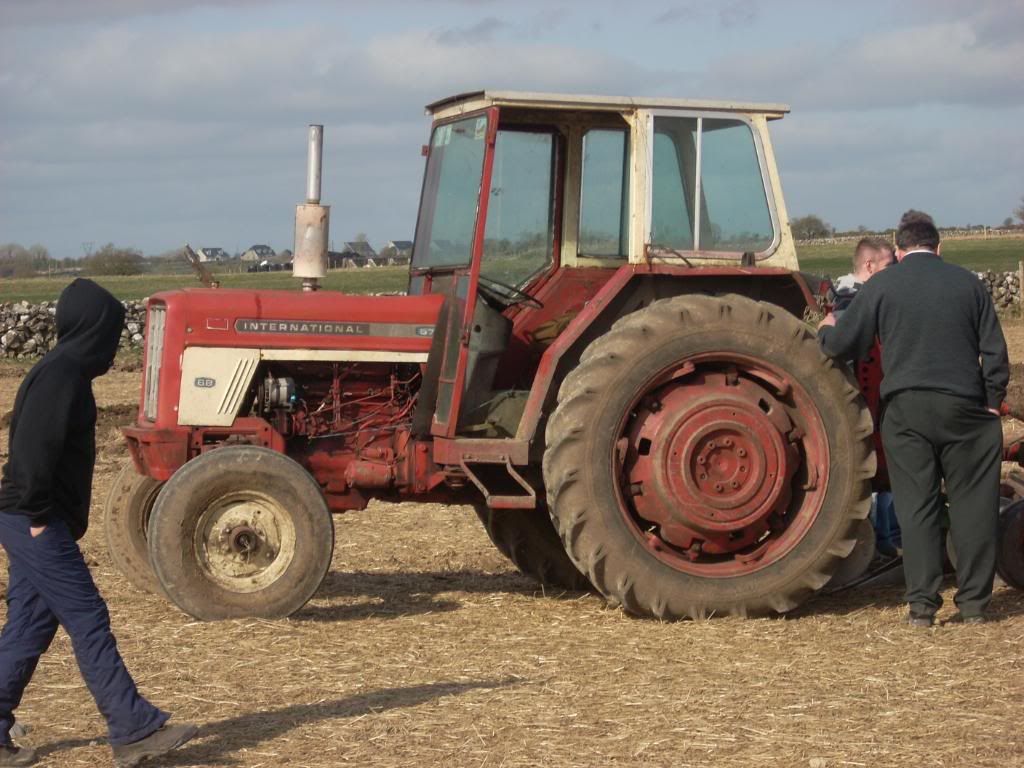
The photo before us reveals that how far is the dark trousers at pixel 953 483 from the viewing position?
691 centimetres

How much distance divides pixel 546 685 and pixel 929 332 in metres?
2.50

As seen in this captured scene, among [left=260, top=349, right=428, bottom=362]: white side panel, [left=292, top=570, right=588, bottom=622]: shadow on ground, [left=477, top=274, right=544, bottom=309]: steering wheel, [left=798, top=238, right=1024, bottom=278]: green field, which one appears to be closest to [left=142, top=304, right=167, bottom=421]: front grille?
[left=260, top=349, right=428, bottom=362]: white side panel

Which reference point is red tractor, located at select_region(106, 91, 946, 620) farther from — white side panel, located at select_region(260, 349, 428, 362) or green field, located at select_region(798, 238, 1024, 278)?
green field, located at select_region(798, 238, 1024, 278)

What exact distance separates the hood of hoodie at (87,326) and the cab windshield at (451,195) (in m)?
2.83

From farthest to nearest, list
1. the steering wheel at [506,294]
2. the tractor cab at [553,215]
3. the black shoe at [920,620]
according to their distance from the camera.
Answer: the steering wheel at [506,294] → the tractor cab at [553,215] → the black shoe at [920,620]

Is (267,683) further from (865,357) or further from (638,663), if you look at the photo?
(865,357)

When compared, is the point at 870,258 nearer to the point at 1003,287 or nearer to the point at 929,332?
the point at 929,332

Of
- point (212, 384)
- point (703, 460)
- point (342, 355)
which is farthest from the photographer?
point (342, 355)

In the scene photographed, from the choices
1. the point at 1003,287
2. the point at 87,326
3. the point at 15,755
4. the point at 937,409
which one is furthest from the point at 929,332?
the point at 1003,287

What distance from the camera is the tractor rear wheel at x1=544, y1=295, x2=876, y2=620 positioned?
698 centimetres

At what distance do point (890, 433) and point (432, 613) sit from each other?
7.72ft

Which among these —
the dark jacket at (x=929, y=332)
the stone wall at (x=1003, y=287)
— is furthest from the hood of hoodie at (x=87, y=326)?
the stone wall at (x=1003, y=287)

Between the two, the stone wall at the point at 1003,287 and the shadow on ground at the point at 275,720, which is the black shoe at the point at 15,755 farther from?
the stone wall at the point at 1003,287

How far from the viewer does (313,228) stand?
25.9 feet
